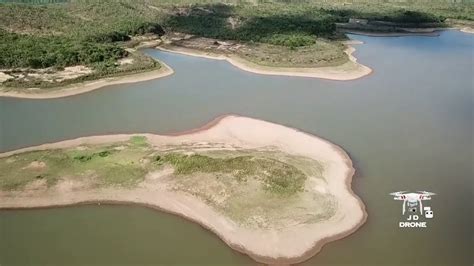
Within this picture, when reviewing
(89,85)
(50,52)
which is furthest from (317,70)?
(50,52)

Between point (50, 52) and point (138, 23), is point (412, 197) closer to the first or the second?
point (50, 52)

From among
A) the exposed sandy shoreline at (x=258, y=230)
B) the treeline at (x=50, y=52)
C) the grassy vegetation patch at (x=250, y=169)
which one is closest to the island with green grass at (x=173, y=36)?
the treeline at (x=50, y=52)

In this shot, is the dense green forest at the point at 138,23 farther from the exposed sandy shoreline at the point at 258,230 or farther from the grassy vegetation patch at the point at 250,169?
the grassy vegetation patch at the point at 250,169

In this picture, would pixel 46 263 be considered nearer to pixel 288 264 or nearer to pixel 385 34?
pixel 288 264

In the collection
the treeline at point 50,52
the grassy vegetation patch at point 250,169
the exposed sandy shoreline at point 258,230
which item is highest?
the treeline at point 50,52

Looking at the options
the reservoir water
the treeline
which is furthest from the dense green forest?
the reservoir water

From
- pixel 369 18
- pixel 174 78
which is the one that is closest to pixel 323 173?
pixel 174 78
